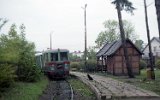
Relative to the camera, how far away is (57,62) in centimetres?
3734

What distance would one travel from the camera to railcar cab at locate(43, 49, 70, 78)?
37312 millimetres

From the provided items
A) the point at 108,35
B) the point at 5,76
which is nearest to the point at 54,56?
the point at 5,76

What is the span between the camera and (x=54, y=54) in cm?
3762

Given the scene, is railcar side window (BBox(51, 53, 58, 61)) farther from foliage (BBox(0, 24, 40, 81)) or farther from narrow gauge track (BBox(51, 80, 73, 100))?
narrow gauge track (BBox(51, 80, 73, 100))

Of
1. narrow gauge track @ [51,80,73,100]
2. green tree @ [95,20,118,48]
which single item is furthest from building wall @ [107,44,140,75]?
green tree @ [95,20,118,48]

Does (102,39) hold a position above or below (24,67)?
above

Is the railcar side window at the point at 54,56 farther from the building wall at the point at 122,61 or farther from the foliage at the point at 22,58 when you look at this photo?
the building wall at the point at 122,61

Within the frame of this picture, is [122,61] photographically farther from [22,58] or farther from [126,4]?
[22,58]

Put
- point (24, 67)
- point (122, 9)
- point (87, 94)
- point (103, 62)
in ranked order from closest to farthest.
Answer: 1. point (87, 94)
2. point (24, 67)
3. point (122, 9)
4. point (103, 62)

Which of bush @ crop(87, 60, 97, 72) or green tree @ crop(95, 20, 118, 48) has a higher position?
green tree @ crop(95, 20, 118, 48)

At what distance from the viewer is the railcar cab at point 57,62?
37.3 m

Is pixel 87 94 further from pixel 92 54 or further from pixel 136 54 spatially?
pixel 92 54

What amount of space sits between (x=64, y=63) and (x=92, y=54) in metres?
59.7

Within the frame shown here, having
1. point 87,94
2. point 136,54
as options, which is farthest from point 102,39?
point 87,94
